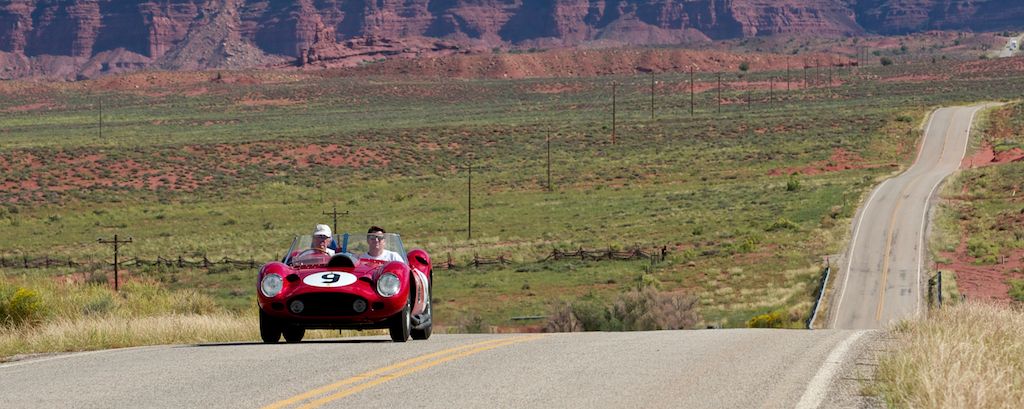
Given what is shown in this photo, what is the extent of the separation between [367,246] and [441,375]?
16.0 feet

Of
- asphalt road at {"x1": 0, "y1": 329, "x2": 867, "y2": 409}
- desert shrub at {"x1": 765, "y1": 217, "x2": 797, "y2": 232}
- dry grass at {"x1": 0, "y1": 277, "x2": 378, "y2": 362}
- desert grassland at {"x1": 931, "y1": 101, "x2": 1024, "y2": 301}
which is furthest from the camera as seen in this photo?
desert shrub at {"x1": 765, "y1": 217, "x2": 797, "y2": 232}

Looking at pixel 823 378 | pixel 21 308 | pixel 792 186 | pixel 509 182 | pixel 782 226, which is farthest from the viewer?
pixel 509 182

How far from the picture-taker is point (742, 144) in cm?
10469

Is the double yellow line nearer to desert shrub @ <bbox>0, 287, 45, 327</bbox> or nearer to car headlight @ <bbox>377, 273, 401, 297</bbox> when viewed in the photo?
car headlight @ <bbox>377, 273, 401, 297</bbox>

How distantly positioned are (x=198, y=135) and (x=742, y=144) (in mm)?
44909

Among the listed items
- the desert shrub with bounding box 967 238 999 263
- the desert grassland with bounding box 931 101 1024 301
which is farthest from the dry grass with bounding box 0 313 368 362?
the desert shrub with bounding box 967 238 999 263

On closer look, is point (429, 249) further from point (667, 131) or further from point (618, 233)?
point (667, 131)

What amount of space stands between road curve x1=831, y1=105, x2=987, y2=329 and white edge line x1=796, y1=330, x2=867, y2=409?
43.9 ft

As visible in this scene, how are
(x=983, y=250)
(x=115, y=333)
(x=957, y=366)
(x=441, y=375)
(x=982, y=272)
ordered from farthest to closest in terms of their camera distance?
(x=983, y=250) → (x=982, y=272) → (x=115, y=333) → (x=441, y=375) → (x=957, y=366)

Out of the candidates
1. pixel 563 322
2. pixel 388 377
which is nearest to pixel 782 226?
pixel 563 322

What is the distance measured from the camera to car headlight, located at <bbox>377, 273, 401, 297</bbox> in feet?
44.7

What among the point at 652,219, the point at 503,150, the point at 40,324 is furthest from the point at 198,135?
the point at 40,324

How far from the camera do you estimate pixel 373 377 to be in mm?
10422

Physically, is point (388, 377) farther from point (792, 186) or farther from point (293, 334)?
point (792, 186)
